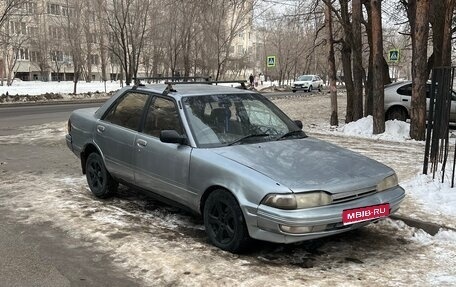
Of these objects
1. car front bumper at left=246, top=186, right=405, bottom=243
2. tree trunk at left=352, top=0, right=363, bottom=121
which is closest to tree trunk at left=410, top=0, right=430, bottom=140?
tree trunk at left=352, top=0, right=363, bottom=121

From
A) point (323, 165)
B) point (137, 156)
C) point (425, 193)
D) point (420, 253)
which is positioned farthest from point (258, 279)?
point (425, 193)

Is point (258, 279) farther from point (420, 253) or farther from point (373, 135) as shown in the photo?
point (373, 135)

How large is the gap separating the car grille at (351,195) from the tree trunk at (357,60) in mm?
11014

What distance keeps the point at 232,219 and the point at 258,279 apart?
70 cm

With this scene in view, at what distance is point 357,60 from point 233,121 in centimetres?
1049

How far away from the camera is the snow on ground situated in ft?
13.7

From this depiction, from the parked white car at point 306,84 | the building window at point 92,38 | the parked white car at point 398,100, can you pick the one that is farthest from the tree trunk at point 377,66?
the building window at point 92,38

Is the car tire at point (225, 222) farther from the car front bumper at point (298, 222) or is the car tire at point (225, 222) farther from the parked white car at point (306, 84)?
the parked white car at point (306, 84)

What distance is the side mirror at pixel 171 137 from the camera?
512cm

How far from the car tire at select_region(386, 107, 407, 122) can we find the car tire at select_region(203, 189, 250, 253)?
12453mm

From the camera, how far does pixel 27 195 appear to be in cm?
696

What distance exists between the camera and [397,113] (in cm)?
1598

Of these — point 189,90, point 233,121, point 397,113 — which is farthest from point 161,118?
point 397,113

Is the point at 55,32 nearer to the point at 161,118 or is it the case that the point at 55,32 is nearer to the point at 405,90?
the point at 405,90
